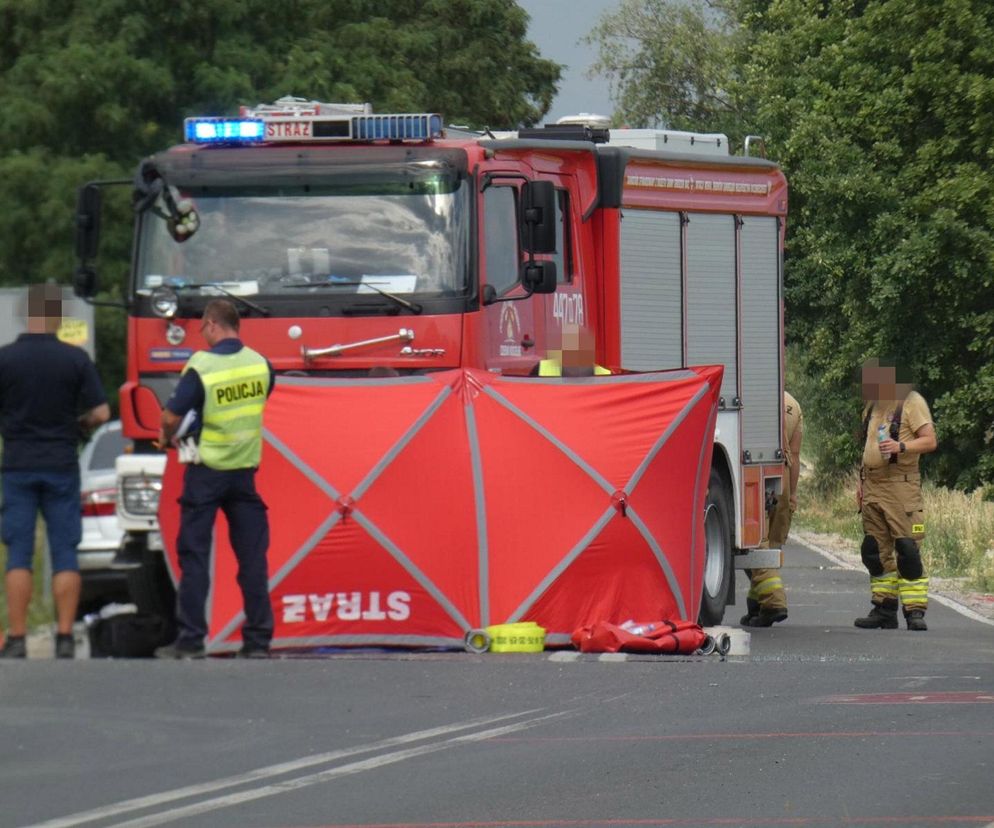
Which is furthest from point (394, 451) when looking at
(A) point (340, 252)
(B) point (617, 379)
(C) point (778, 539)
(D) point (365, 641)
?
(C) point (778, 539)

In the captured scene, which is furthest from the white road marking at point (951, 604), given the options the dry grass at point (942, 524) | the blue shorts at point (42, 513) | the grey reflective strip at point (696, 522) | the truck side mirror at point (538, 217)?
the blue shorts at point (42, 513)

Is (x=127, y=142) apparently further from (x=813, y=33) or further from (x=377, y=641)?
(x=377, y=641)

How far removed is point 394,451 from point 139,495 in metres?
1.51

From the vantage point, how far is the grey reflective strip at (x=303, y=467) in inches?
482

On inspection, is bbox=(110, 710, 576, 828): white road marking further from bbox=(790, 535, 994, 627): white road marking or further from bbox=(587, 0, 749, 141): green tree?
bbox=(587, 0, 749, 141): green tree

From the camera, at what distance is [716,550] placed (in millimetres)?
15281

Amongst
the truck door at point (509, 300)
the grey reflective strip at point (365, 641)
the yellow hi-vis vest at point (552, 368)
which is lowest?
the grey reflective strip at point (365, 641)

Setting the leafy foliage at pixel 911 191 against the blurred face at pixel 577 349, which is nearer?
the blurred face at pixel 577 349

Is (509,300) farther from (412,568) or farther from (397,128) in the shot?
(412,568)

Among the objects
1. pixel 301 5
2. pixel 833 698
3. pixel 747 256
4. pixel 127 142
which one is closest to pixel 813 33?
pixel 301 5

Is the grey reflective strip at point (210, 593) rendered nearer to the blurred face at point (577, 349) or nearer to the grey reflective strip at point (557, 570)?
the grey reflective strip at point (557, 570)

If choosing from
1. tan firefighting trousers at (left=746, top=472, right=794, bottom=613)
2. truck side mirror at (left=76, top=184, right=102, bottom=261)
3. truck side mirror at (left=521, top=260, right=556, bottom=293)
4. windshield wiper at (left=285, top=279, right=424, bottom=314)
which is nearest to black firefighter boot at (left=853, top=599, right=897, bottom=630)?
Result: tan firefighting trousers at (left=746, top=472, right=794, bottom=613)

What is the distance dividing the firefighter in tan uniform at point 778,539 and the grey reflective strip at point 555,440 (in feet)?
13.5

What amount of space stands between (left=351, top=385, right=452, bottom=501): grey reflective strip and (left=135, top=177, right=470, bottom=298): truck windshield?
3.52 ft
